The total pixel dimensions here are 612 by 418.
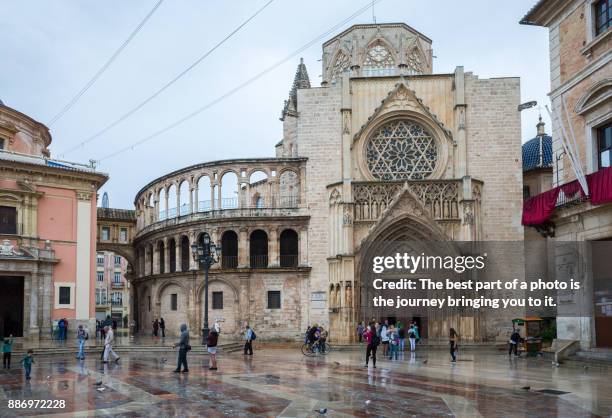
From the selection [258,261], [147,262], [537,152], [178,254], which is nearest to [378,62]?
[537,152]

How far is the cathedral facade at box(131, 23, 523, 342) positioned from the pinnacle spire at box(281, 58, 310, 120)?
11.3 m

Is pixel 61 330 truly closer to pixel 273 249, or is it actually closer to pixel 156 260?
pixel 156 260

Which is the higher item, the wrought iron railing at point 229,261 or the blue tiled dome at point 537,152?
the blue tiled dome at point 537,152

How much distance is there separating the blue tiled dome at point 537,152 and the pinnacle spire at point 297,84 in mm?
16801

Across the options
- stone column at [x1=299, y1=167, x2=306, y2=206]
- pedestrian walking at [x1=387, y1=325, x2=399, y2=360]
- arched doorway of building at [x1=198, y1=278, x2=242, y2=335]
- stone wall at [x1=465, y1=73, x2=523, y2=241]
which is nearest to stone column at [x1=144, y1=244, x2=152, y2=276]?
arched doorway of building at [x1=198, y1=278, x2=242, y2=335]

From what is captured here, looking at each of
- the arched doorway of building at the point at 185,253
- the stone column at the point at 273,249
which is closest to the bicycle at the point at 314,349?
the stone column at the point at 273,249

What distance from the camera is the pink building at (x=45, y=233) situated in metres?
34.9

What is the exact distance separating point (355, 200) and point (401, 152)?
428 cm

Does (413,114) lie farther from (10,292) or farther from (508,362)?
(10,292)

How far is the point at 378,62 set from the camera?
47.5 m

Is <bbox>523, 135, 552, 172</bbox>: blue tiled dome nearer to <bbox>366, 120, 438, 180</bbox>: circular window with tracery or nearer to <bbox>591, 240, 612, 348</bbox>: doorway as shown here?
<bbox>366, 120, 438, 180</bbox>: circular window with tracery

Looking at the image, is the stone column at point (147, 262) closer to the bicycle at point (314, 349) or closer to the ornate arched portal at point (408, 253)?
the ornate arched portal at point (408, 253)

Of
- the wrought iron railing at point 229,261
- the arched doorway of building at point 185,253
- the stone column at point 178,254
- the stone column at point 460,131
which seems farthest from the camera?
the arched doorway of building at point 185,253

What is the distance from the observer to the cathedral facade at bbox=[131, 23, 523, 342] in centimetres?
3869
